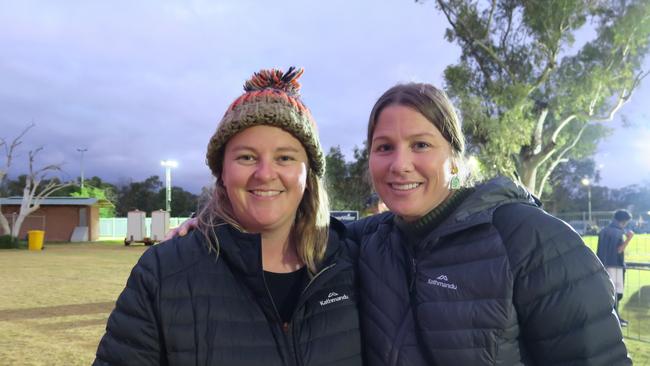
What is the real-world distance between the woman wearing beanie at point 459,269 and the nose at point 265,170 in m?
0.47

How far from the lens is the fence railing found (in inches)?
299

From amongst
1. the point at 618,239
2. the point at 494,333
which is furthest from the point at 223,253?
the point at 618,239

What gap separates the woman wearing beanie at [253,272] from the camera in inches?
74.5

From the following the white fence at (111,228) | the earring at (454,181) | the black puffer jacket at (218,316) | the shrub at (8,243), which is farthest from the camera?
the white fence at (111,228)

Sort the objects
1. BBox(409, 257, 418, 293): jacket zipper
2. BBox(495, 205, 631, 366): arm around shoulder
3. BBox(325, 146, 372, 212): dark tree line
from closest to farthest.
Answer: BBox(495, 205, 631, 366): arm around shoulder < BBox(409, 257, 418, 293): jacket zipper < BBox(325, 146, 372, 212): dark tree line

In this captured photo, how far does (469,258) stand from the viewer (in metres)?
1.94

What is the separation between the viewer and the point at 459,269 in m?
1.95

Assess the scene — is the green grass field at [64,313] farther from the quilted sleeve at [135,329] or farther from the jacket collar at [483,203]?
the jacket collar at [483,203]

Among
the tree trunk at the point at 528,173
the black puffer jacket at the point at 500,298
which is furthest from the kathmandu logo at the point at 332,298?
the tree trunk at the point at 528,173

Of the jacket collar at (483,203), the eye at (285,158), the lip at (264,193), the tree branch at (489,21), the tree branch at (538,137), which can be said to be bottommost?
the jacket collar at (483,203)

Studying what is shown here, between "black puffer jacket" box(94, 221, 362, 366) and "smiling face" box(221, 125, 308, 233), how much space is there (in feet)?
0.40

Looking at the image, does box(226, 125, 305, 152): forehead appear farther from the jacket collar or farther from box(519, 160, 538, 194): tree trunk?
box(519, 160, 538, 194): tree trunk

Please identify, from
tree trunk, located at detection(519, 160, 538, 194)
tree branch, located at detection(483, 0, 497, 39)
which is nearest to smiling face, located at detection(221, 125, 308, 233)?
tree trunk, located at detection(519, 160, 538, 194)

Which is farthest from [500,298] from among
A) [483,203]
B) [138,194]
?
[138,194]
